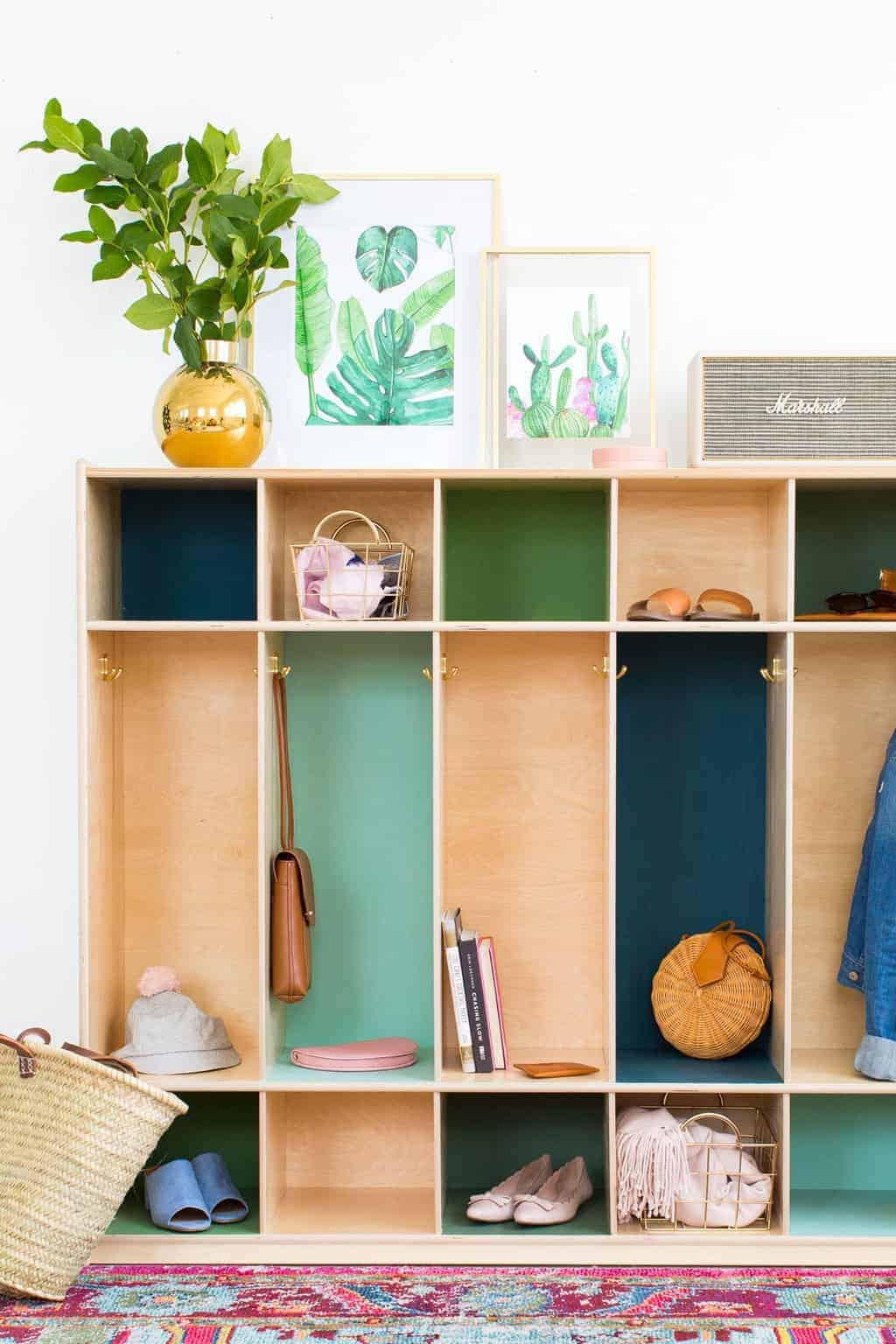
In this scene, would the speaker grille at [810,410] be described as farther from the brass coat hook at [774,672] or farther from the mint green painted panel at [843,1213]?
the mint green painted panel at [843,1213]

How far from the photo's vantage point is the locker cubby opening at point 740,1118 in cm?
266

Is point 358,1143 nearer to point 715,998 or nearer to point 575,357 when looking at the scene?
point 715,998

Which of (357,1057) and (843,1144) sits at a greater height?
(357,1057)

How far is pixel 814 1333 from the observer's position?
229 cm

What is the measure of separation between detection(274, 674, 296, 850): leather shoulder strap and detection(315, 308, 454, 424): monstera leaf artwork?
617 millimetres

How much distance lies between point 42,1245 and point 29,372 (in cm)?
184

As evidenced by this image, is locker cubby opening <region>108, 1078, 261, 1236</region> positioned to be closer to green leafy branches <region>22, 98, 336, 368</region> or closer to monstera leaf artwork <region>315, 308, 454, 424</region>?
monstera leaf artwork <region>315, 308, 454, 424</region>

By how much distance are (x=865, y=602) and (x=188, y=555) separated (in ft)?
4.86

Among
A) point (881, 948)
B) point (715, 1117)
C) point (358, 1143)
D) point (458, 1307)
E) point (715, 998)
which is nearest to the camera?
point (458, 1307)

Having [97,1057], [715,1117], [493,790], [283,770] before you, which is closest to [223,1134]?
[97,1057]

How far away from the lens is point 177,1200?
8.77 ft

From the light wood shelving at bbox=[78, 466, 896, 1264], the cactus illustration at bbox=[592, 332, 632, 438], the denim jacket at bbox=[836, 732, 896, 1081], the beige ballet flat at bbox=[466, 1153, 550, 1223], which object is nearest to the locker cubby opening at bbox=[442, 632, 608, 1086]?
the light wood shelving at bbox=[78, 466, 896, 1264]

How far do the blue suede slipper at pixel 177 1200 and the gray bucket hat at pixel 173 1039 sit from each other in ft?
0.72

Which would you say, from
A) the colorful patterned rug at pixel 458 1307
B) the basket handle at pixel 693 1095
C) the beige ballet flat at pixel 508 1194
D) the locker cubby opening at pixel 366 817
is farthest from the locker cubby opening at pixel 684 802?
the colorful patterned rug at pixel 458 1307
